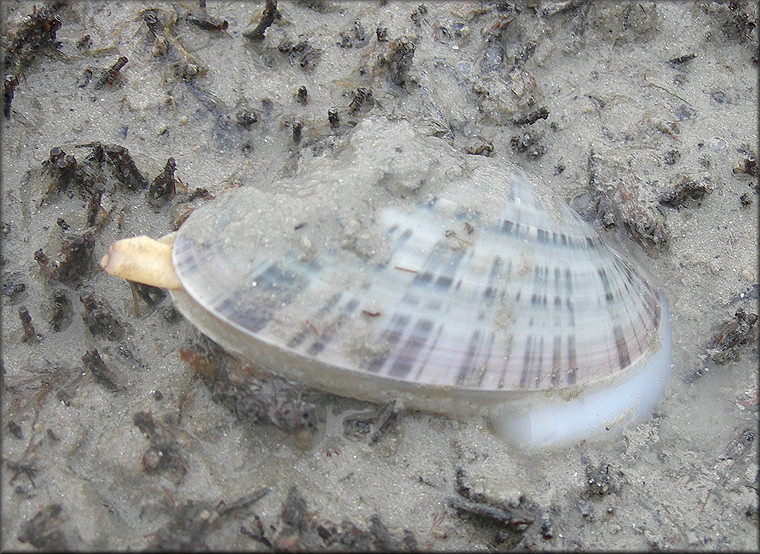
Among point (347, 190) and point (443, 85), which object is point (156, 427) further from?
point (443, 85)

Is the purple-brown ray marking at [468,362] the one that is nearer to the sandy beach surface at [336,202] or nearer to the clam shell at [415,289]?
the clam shell at [415,289]

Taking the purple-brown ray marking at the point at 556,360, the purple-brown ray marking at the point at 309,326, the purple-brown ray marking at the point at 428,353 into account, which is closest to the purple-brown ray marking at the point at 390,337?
the purple-brown ray marking at the point at 428,353

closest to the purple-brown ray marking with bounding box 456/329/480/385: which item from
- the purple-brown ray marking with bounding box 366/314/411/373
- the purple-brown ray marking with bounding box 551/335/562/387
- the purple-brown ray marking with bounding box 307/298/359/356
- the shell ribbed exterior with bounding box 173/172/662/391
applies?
the shell ribbed exterior with bounding box 173/172/662/391

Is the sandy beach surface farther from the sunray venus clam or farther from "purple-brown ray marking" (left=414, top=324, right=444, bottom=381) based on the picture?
"purple-brown ray marking" (left=414, top=324, right=444, bottom=381)

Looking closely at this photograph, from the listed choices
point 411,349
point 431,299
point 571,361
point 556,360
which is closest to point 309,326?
point 411,349

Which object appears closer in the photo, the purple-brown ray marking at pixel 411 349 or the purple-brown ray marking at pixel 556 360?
the purple-brown ray marking at pixel 411 349

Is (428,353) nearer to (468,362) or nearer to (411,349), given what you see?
(411,349)

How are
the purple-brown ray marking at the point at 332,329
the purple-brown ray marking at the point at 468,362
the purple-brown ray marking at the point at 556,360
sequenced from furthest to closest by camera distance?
the purple-brown ray marking at the point at 556,360, the purple-brown ray marking at the point at 468,362, the purple-brown ray marking at the point at 332,329
